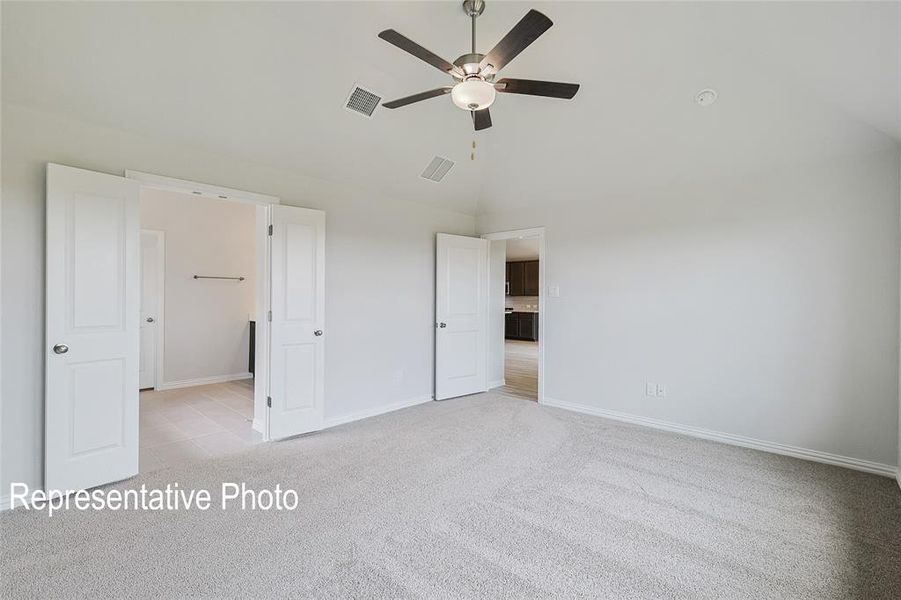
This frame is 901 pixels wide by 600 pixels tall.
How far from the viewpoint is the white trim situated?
9.96 ft

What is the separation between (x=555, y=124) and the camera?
380 cm

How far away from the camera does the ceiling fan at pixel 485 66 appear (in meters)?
1.92

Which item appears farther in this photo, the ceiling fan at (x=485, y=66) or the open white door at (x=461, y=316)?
the open white door at (x=461, y=316)

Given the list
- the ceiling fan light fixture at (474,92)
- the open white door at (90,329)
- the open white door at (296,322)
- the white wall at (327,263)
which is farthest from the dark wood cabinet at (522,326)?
the open white door at (90,329)

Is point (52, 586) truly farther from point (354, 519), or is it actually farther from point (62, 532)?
point (354, 519)

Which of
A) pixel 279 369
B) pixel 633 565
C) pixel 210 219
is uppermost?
pixel 210 219

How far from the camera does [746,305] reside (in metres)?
3.65

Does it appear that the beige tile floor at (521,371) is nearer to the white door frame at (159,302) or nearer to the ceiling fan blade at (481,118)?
the ceiling fan blade at (481,118)

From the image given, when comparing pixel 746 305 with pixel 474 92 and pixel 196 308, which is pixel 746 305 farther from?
pixel 196 308

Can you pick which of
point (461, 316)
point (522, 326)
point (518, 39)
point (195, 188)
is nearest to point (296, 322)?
point (195, 188)

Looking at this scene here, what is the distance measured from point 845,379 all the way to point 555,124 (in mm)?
3070

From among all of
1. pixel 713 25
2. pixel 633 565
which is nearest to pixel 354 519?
pixel 633 565

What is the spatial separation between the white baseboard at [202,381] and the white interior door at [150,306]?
0.14m

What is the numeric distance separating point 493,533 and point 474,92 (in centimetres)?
234
